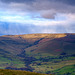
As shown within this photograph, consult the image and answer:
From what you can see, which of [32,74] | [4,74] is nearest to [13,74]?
[4,74]

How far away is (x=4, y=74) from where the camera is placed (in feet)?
121

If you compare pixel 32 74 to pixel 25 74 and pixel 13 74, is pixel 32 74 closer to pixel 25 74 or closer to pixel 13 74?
pixel 25 74

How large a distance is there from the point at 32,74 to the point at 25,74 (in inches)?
87.0

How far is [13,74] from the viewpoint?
124 feet

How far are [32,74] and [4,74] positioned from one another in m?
7.31

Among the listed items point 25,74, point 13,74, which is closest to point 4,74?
point 13,74

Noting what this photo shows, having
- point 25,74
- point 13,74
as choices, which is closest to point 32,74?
point 25,74

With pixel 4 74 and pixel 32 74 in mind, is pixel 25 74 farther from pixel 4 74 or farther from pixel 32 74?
pixel 4 74

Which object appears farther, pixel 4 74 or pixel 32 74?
pixel 32 74

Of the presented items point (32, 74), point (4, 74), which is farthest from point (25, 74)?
point (4, 74)

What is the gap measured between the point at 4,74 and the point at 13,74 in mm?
2235

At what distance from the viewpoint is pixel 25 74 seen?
127 ft

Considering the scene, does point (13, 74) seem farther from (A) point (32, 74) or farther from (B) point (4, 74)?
(A) point (32, 74)
